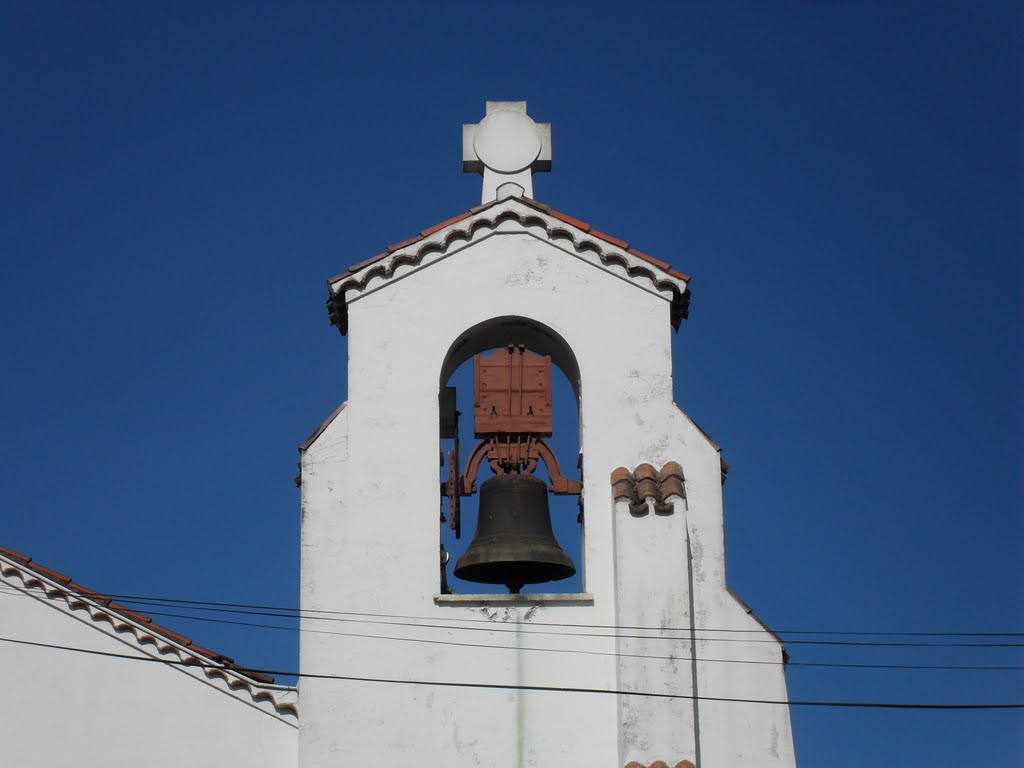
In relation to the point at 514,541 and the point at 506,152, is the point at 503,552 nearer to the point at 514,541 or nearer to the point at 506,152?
the point at 514,541

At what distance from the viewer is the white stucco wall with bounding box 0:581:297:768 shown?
20047mm

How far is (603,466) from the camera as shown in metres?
20.0

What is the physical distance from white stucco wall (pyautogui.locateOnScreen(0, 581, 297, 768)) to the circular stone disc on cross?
5.58 m

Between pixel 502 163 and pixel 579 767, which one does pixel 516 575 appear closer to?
pixel 579 767

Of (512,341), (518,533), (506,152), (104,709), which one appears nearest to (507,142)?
(506,152)

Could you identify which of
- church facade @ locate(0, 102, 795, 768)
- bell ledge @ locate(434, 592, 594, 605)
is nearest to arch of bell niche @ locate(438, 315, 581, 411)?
church facade @ locate(0, 102, 795, 768)

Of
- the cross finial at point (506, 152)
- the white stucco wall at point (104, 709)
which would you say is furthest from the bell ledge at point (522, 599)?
the cross finial at point (506, 152)

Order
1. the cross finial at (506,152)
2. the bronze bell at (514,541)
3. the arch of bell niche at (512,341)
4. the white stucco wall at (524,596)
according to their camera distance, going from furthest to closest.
Result: the cross finial at (506,152), the arch of bell niche at (512,341), the bronze bell at (514,541), the white stucco wall at (524,596)

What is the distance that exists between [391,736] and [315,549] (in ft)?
5.82

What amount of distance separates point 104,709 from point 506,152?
6407 mm

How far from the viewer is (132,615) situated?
2098 centimetres

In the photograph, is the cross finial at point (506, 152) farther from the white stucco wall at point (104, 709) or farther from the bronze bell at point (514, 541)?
the white stucco wall at point (104, 709)

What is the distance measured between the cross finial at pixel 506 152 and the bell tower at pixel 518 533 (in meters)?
0.12

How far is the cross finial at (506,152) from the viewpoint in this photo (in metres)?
21.6
